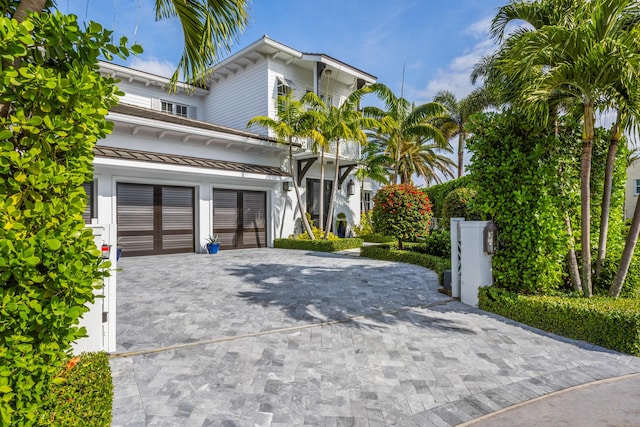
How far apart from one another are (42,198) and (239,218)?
41.4 feet

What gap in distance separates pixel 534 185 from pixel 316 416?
4.85 m

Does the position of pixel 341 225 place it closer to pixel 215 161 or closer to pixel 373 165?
pixel 373 165

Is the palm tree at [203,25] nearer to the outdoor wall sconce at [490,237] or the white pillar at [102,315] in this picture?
the white pillar at [102,315]

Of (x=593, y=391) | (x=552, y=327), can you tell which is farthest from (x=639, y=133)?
(x=593, y=391)

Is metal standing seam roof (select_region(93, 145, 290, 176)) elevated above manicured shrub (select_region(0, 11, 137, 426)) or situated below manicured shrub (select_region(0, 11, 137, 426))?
above

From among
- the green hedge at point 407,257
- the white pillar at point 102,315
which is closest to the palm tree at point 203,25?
the white pillar at point 102,315

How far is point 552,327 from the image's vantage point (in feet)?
15.1

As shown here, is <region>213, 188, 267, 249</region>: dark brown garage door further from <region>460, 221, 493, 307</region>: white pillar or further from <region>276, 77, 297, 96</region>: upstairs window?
<region>460, 221, 493, 307</region>: white pillar

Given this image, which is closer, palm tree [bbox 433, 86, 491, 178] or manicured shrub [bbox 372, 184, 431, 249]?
manicured shrub [bbox 372, 184, 431, 249]

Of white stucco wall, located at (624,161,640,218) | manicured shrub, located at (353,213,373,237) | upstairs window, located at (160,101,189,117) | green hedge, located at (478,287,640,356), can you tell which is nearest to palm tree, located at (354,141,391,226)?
manicured shrub, located at (353,213,373,237)

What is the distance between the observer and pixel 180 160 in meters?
11.3

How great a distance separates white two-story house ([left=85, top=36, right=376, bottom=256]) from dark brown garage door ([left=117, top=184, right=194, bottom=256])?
0.03 meters

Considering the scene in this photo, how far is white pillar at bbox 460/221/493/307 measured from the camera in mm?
5559

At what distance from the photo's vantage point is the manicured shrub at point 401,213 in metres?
11.2
